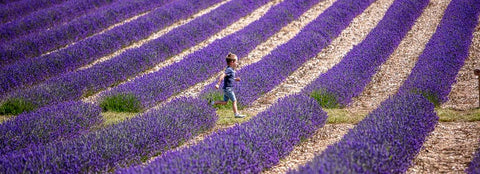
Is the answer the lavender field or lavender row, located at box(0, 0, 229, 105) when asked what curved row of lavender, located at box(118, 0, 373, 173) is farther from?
lavender row, located at box(0, 0, 229, 105)

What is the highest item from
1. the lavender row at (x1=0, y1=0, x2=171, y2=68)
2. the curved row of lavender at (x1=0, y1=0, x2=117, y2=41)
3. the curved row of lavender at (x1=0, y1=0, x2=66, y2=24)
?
the lavender row at (x1=0, y1=0, x2=171, y2=68)

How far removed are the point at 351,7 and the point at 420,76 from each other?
663cm

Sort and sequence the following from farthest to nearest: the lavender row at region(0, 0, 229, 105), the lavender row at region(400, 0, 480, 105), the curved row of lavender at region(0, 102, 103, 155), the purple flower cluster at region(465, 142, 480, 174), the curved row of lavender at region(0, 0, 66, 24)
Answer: the curved row of lavender at region(0, 0, 66, 24), the lavender row at region(0, 0, 229, 105), the lavender row at region(400, 0, 480, 105), the curved row of lavender at region(0, 102, 103, 155), the purple flower cluster at region(465, 142, 480, 174)

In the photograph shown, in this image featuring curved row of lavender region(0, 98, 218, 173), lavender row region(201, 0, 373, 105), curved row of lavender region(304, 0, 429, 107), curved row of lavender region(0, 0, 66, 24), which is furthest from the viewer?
curved row of lavender region(0, 0, 66, 24)

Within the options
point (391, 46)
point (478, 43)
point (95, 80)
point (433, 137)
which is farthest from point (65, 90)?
point (478, 43)

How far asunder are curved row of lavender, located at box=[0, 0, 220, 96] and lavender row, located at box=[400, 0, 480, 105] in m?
5.65

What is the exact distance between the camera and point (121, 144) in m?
5.13

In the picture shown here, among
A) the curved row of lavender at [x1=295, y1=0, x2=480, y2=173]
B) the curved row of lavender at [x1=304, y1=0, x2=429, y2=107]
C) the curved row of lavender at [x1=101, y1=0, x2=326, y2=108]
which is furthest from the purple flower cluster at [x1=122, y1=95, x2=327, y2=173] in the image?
the curved row of lavender at [x1=101, y1=0, x2=326, y2=108]

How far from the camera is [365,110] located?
7289 millimetres

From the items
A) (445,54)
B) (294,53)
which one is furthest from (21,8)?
(445,54)

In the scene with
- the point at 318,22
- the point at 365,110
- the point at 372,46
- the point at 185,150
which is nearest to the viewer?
the point at 185,150

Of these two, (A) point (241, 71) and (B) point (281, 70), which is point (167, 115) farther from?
(B) point (281, 70)

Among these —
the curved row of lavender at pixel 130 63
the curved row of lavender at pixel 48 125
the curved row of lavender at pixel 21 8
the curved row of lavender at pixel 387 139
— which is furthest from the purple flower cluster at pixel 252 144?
the curved row of lavender at pixel 21 8

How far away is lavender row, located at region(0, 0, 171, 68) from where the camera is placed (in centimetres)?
1100
